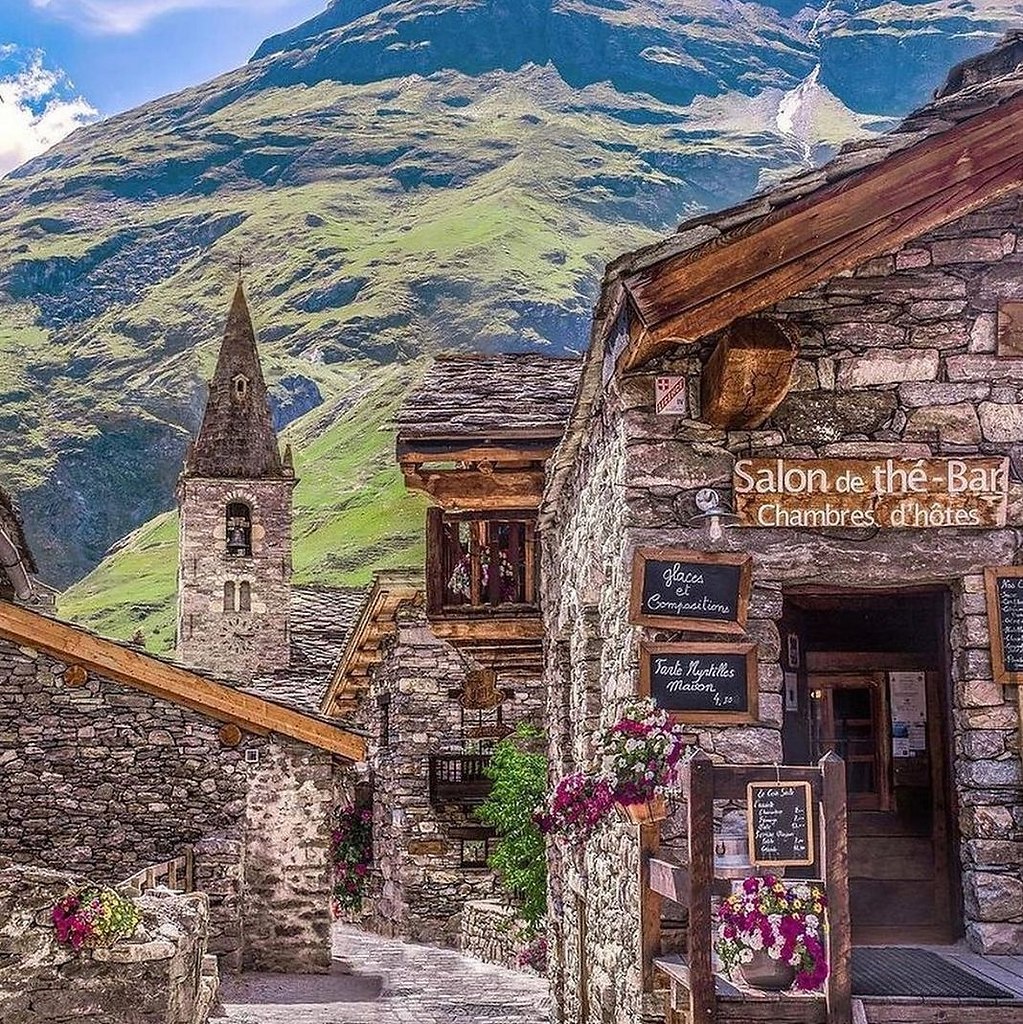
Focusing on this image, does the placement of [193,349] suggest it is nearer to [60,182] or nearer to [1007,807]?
[60,182]

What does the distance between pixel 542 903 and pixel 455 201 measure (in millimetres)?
147037

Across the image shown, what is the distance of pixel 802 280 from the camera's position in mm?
7441

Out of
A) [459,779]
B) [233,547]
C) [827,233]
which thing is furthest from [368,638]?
[233,547]

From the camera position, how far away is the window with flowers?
13.0 meters

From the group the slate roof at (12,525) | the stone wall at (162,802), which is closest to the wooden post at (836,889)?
the stone wall at (162,802)

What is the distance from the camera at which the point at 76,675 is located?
15047mm

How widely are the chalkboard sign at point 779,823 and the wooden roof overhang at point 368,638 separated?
42.0 ft

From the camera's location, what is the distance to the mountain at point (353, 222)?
117m

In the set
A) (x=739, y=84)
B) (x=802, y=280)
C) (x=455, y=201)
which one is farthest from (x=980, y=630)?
(x=739, y=84)

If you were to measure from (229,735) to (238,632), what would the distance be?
27005mm

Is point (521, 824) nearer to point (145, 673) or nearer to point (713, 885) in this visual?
point (145, 673)

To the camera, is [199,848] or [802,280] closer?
[802,280]

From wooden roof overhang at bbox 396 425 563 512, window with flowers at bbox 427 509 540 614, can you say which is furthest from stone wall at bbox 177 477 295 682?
wooden roof overhang at bbox 396 425 563 512

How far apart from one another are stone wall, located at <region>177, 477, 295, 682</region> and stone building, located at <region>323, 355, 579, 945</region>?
62.8ft
